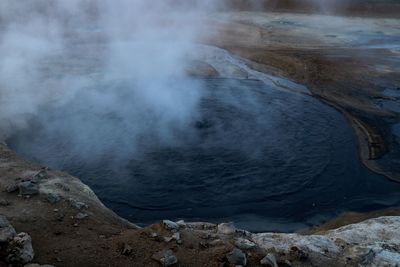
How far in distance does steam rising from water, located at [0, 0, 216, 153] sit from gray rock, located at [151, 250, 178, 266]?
174 inches

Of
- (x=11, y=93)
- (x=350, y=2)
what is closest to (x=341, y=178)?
(x=11, y=93)

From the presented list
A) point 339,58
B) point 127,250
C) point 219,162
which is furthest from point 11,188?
point 339,58

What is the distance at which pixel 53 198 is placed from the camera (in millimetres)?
5266

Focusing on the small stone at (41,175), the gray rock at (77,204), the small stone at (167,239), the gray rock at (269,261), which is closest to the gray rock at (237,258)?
the gray rock at (269,261)

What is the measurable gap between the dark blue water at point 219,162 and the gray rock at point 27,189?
5.22 ft

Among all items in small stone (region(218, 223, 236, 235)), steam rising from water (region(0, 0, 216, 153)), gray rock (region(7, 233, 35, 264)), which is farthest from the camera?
steam rising from water (region(0, 0, 216, 153))

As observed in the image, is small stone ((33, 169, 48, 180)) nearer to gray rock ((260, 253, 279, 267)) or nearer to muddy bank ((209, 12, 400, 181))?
gray rock ((260, 253, 279, 267))

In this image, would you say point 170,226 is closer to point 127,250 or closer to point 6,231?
point 127,250

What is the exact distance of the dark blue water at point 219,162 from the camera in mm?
6934

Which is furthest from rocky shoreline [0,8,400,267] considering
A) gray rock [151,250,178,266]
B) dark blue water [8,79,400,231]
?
dark blue water [8,79,400,231]

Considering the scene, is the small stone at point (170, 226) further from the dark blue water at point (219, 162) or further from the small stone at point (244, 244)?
the dark blue water at point (219, 162)

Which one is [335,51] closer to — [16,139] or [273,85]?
[273,85]

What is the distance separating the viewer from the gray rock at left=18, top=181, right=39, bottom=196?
5.33m

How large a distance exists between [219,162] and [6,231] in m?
4.26
